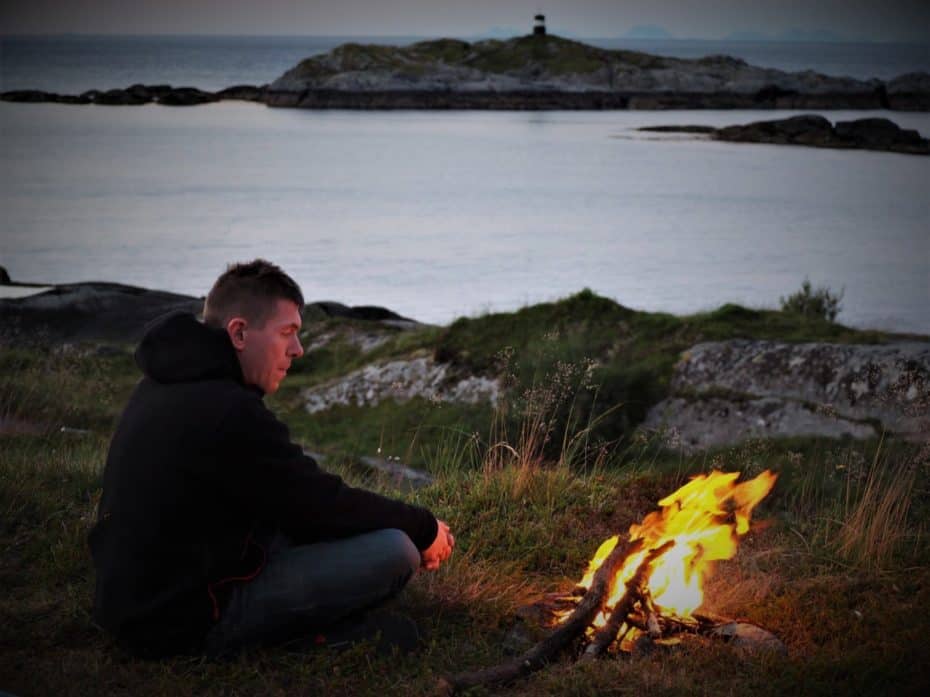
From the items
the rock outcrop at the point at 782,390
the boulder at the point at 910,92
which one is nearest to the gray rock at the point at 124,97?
the boulder at the point at 910,92

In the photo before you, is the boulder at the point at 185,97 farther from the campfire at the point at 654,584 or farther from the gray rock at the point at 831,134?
the campfire at the point at 654,584

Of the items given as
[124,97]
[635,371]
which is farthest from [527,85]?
[635,371]

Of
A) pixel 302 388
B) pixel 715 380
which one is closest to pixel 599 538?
pixel 715 380

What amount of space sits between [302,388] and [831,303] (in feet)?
38.4

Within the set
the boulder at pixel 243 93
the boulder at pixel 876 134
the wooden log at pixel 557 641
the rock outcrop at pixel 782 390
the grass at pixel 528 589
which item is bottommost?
the rock outcrop at pixel 782 390

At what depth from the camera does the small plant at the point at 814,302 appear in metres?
21.2

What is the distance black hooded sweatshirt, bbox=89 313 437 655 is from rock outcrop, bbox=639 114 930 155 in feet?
193

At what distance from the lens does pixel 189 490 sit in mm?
4262

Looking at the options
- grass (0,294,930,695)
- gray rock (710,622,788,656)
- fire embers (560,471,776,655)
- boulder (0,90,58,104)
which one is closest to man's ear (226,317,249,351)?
grass (0,294,930,695)

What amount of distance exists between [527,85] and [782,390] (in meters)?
85.8

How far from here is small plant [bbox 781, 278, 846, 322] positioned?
2120cm

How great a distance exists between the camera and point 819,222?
3709 centimetres

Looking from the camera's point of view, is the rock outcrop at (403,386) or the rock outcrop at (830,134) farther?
the rock outcrop at (830,134)

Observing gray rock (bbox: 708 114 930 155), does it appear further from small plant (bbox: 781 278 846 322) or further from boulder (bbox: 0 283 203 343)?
boulder (bbox: 0 283 203 343)
